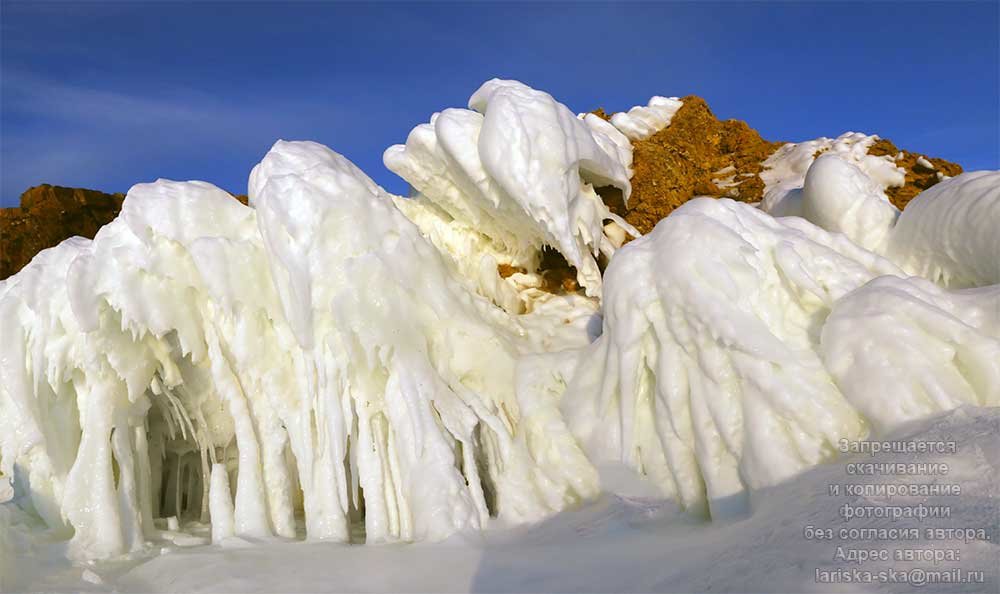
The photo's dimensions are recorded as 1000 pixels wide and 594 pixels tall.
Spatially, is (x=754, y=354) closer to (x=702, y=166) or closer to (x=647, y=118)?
(x=702, y=166)

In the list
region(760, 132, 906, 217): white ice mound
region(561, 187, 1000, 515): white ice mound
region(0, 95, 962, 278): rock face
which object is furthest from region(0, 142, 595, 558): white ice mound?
region(760, 132, 906, 217): white ice mound

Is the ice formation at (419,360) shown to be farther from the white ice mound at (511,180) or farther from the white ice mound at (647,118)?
the white ice mound at (647,118)

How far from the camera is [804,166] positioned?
12531mm

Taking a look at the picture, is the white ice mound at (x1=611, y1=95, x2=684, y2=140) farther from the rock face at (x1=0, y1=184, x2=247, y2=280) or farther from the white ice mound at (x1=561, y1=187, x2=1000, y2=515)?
the rock face at (x1=0, y1=184, x2=247, y2=280)

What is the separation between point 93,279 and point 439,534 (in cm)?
417

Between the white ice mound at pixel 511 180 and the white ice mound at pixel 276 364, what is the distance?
65.2 inches

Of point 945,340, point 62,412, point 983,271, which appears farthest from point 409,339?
point 983,271

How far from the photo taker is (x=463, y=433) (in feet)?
21.2

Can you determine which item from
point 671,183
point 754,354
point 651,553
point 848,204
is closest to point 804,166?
point 671,183

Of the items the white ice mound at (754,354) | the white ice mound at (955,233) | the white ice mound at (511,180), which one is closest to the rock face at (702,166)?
the white ice mound at (511,180)

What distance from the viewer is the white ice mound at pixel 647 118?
42.0 ft

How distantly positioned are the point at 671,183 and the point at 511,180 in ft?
14.0

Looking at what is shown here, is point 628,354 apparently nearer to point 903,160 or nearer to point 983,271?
point 983,271

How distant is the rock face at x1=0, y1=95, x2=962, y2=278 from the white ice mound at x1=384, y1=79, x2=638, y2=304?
0.77 meters
